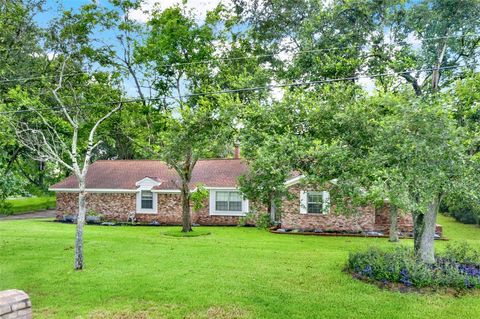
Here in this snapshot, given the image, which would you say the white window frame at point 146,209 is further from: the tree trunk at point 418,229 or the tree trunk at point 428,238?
the tree trunk at point 428,238

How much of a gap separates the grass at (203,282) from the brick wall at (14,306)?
2.02 metres

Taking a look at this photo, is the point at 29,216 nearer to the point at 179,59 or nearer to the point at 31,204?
the point at 31,204

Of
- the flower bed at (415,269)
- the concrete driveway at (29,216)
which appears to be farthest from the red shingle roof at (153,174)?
the flower bed at (415,269)

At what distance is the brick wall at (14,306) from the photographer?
243 inches

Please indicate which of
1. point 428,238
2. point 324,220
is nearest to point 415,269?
point 428,238

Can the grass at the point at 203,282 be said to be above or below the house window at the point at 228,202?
below

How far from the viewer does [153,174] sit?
27.1 m

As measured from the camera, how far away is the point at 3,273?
38.5 feet

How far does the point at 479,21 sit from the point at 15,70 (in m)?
18.8

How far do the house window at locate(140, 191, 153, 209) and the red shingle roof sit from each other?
0.86 m

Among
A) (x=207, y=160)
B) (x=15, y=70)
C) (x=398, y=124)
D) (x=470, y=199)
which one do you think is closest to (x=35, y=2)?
(x=15, y=70)

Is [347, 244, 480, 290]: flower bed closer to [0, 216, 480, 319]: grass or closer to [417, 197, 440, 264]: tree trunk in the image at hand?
[417, 197, 440, 264]: tree trunk

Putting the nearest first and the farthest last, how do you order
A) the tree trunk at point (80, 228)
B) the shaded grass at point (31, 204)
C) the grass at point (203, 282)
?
the grass at point (203, 282), the tree trunk at point (80, 228), the shaded grass at point (31, 204)

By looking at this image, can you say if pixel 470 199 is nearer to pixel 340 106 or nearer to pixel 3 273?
pixel 340 106
